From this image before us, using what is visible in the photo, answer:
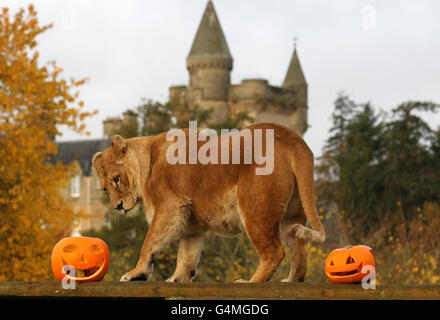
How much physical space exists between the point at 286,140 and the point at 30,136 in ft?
30.2

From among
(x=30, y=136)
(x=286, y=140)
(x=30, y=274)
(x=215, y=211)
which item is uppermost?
(x=30, y=136)

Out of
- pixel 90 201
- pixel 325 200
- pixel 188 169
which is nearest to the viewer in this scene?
pixel 188 169

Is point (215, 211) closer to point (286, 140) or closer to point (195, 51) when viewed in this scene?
point (286, 140)

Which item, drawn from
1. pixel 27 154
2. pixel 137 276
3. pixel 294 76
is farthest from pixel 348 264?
pixel 294 76

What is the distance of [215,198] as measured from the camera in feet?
17.8

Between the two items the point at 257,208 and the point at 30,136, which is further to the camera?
the point at 30,136

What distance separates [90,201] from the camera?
60.8m

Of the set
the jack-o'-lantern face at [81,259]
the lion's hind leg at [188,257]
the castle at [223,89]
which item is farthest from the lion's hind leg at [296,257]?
the castle at [223,89]

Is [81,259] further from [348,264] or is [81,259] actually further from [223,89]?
[223,89]

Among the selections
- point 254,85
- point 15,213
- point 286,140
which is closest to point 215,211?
point 286,140

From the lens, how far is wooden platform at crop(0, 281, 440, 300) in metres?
4.69

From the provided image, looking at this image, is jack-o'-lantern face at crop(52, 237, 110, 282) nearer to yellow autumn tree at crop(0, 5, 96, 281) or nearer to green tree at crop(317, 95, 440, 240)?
yellow autumn tree at crop(0, 5, 96, 281)

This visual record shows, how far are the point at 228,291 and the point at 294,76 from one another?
189 ft
